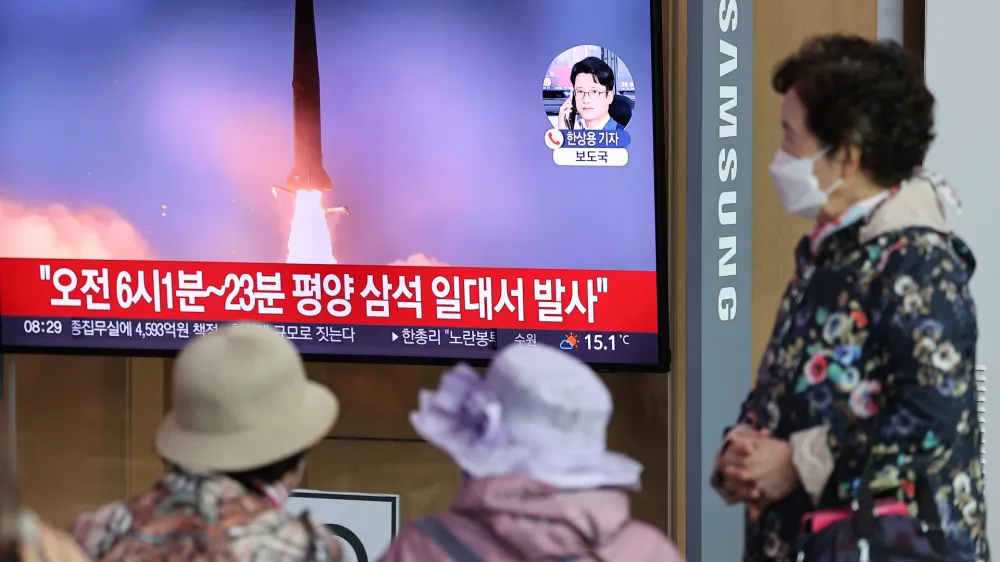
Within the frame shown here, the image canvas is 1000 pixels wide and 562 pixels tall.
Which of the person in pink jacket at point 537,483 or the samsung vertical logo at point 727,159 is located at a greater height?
the samsung vertical logo at point 727,159

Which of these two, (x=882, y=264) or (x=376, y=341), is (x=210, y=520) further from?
(x=376, y=341)

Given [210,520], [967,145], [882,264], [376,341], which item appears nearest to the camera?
[210,520]

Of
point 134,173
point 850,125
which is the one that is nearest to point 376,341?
point 134,173

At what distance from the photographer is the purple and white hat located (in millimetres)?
1903

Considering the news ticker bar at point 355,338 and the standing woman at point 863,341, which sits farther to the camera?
the news ticker bar at point 355,338

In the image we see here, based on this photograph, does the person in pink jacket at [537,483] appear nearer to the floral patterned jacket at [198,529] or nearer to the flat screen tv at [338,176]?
the floral patterned jacket at [198,529]

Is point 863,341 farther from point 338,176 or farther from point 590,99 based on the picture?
point 338,176

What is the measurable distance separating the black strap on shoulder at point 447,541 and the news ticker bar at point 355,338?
5.17ft

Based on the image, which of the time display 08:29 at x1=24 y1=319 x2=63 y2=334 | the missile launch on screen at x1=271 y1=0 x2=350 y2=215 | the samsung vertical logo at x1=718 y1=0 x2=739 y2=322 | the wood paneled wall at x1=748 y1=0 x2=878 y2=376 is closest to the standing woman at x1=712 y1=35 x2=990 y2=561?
the samsung vertical logo at x1=718 y1=0 x2=739 y2=322

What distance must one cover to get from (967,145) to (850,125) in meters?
1.08

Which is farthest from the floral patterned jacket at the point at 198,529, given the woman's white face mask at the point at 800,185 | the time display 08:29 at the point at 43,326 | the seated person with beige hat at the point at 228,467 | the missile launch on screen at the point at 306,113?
the time display 08:29 at the point at 43,326

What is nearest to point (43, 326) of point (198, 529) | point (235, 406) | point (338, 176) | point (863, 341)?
point (338, 176)

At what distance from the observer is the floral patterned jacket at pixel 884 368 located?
224 cm

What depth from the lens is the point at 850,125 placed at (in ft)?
7.95
